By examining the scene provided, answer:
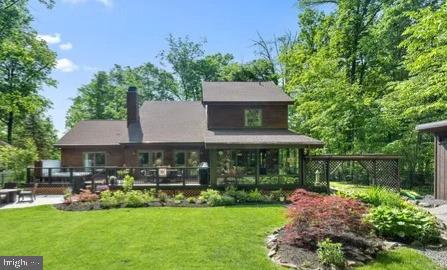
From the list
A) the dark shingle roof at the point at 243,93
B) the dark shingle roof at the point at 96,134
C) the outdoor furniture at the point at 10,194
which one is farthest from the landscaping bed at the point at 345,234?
the dark shingle roof at the point at 96,134

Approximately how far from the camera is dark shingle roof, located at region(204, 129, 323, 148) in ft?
60.5

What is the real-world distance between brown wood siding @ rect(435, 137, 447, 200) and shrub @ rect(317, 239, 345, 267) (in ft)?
30.1

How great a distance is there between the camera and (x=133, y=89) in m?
28.5

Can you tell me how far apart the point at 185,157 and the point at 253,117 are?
17.8 feet

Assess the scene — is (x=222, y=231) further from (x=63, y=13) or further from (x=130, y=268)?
(x=63, y=13)

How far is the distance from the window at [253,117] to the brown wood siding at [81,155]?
10.5m

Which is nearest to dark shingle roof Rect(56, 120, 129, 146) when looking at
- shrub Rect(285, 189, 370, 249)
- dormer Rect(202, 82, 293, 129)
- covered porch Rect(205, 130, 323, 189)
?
dormer Rect(202, 82, 293, 129)

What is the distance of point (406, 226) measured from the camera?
26.6ft

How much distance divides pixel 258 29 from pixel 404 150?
21.5 meters

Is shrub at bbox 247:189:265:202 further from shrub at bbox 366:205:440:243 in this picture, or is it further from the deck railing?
shrub at bbox 366:205:440:243

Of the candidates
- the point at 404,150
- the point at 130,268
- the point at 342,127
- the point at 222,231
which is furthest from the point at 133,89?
the point at 130,268

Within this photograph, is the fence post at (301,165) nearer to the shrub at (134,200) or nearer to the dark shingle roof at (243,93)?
the dark shingle roof at (243,93)

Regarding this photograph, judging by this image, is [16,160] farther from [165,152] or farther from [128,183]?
[128,183]

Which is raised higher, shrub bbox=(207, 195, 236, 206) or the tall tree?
the tall tree
